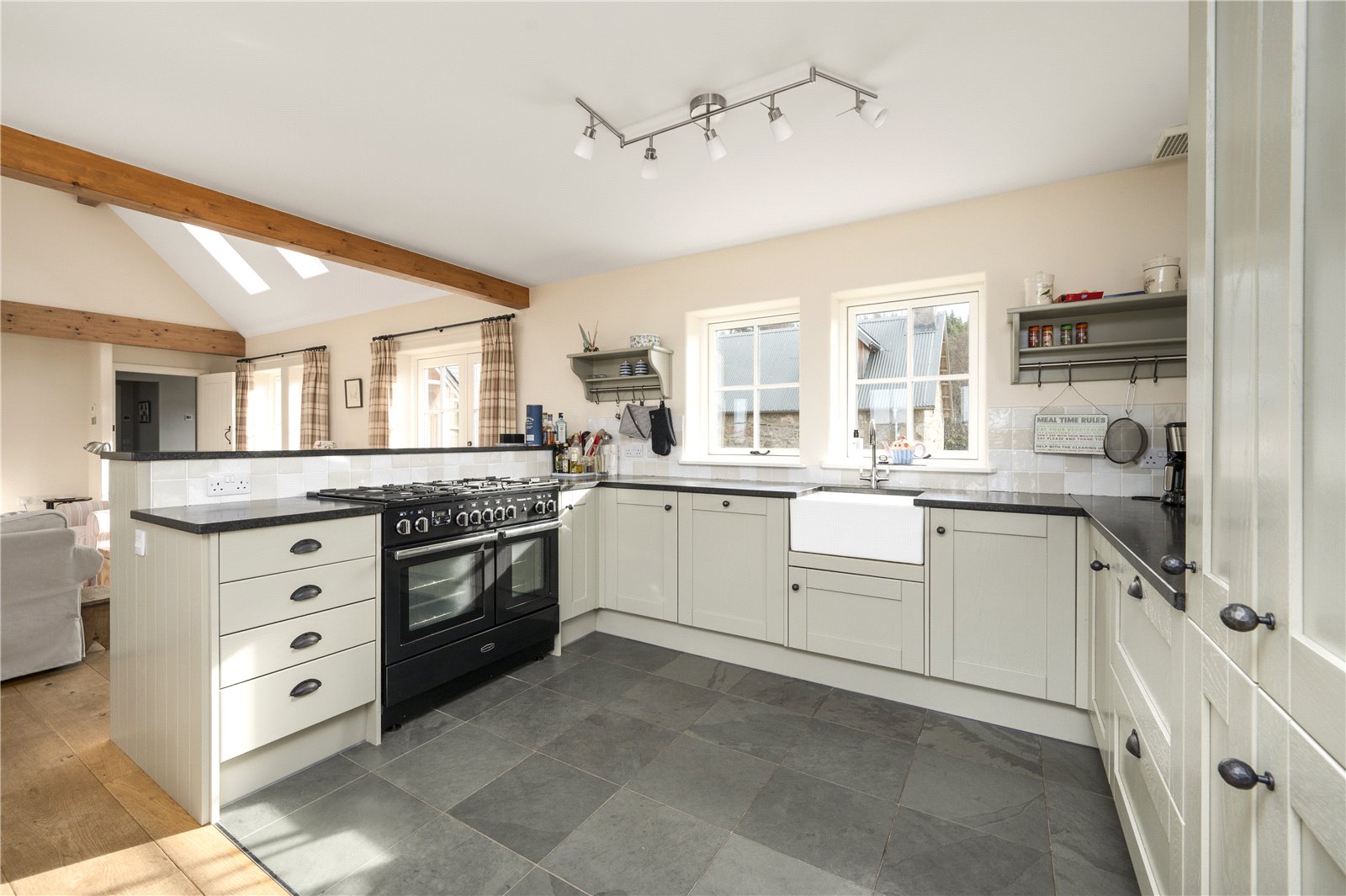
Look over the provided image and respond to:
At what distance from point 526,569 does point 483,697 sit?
Answer: 2.14 ft

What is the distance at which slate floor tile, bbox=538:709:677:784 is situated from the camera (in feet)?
7.38

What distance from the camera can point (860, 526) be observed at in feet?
9.31

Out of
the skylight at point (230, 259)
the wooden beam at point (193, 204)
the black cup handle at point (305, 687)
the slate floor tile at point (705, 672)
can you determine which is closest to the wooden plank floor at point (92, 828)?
the black cup handle at point (305, 687)

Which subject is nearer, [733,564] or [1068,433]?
[1068,433]

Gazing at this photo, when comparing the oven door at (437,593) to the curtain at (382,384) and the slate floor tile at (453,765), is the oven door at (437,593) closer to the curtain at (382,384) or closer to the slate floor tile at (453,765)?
the slate floor tile at (453,765)

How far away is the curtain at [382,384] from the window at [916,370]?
427 centimetres

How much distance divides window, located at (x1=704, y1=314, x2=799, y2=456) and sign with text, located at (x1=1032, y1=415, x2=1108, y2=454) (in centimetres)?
133

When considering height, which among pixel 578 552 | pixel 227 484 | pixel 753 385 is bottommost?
pixel 578 552

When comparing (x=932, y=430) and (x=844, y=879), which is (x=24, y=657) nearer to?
(x=844, y=879)

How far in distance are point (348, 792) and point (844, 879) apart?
1.68m

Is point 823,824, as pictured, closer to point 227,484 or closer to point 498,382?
point 227,484

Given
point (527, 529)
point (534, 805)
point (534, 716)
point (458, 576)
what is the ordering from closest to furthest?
1. point (534, 805)
2. point (534, 716)
3. point (458, 576)
4. point (527, 529)

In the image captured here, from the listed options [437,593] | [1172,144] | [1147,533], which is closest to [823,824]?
[1147,533]

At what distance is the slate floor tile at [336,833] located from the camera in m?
1.72
